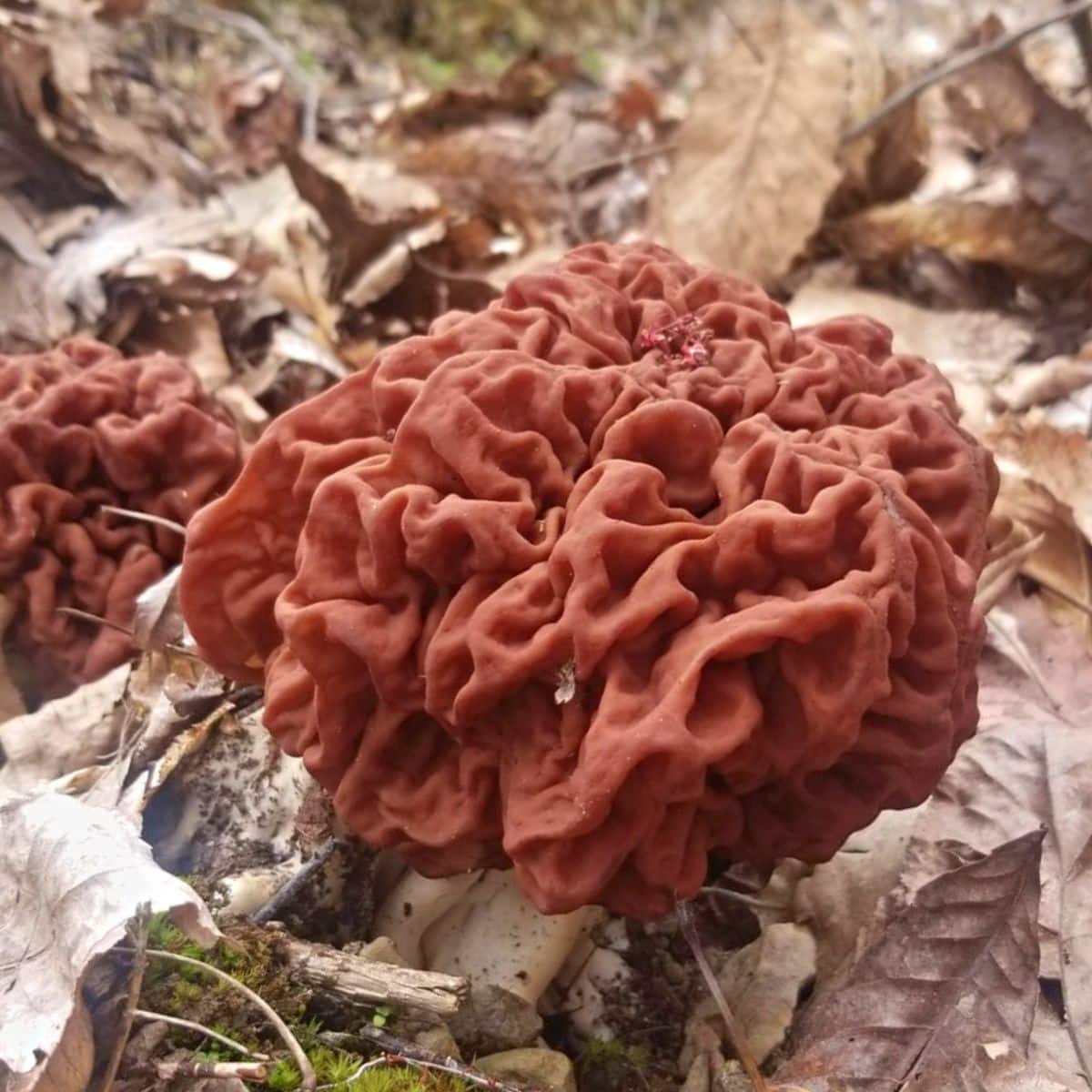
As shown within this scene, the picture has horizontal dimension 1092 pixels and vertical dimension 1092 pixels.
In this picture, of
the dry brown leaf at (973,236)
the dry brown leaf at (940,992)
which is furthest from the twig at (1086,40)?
the dry brown leaf at (940,992)

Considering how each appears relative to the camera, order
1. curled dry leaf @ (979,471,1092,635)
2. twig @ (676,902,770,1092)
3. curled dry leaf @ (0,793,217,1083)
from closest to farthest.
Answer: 1. curled dry leaf @ (0,793,217,1083)
2. twig @ (676,902,770,1092)
3. curled dry leaf @ (979,471,1092,635)

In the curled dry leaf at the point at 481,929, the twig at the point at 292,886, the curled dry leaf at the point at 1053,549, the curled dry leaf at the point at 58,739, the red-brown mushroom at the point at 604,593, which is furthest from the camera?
the curled dry leaf at the point at 1053,549

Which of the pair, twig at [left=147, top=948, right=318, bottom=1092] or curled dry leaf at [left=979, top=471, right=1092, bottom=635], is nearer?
twig at [left=147, top=948, right=318, bottom=1092]

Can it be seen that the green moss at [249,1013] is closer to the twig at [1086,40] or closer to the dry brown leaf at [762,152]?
the dry brown leaf at [762,152]

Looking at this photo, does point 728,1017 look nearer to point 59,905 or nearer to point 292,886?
point 292,886

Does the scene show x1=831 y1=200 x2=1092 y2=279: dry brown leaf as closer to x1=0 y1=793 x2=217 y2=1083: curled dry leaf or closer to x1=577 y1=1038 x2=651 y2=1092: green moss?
x1=577 y1=1038 x2=651 y2=1092: green moss

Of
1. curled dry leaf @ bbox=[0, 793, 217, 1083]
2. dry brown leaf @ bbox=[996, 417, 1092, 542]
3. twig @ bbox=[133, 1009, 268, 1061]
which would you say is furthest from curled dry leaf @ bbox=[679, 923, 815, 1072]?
dry brown leaf @ bbox=[996, 417, 1092, 542]

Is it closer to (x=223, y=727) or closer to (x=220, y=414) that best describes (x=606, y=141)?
(x=220, y=414)
